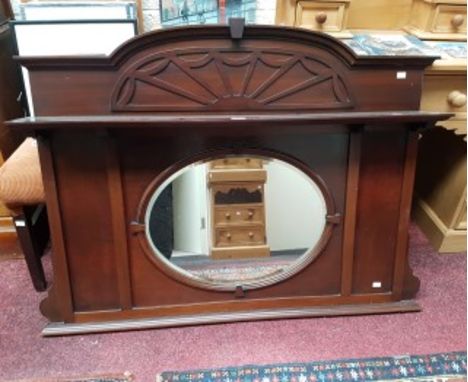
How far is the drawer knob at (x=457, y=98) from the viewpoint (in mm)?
1376

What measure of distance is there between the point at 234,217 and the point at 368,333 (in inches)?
21.6

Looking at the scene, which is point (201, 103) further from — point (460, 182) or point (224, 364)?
point (460, 182)

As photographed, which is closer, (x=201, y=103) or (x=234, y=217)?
(x=201, y=103)

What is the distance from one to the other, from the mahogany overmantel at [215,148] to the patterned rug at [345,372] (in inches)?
7.2

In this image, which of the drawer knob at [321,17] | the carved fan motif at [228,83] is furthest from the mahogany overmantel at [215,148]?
the drawer knob at [321,17]

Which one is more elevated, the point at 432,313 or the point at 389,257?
the point at 389,257

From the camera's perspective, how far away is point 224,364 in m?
1.26

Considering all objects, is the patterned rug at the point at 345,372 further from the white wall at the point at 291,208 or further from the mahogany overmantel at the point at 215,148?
the white wall at the point at 291,208

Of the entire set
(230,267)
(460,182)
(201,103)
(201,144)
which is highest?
(201,103)

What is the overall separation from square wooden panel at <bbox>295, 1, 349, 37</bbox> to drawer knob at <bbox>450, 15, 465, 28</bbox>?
37 cm

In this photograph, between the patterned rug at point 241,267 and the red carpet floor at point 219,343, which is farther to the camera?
the patterned rug at point 241,267

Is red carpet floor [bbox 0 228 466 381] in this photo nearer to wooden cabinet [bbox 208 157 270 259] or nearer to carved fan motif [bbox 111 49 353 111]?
wooden cabinet [bbox 208 157 270 259]

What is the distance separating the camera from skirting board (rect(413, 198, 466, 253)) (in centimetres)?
178

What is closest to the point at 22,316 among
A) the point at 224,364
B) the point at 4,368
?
the point at 4,368
